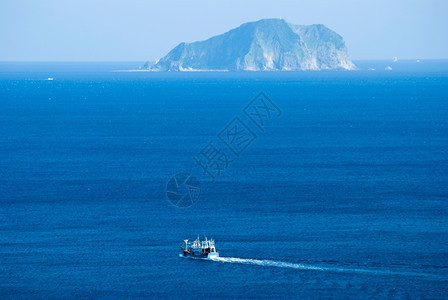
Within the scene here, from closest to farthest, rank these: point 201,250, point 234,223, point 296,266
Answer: point 296,266, point 201,250, point 234,223

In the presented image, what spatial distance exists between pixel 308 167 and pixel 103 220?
49.1 meters

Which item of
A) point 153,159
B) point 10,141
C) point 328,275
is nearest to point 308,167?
point 153,159

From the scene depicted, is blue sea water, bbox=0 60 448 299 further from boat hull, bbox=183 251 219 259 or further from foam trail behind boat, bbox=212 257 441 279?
boat hull, bbox=183 251 219 259

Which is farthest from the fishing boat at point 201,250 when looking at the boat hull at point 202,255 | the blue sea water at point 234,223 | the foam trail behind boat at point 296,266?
the blue sea water at point 234,223

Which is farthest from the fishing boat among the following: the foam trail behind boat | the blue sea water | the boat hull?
the blue sea water

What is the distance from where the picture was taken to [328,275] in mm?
76500

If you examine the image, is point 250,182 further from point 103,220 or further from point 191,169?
→ point 103,220

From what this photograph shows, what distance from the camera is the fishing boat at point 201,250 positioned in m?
82.6

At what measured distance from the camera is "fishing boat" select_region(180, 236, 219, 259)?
82.6 metres

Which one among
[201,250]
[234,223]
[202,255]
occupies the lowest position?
[202,255]

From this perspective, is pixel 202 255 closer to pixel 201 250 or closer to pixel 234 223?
pixel 201 250

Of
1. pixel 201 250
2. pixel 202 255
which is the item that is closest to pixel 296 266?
pixel 202 255

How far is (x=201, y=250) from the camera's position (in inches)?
3273

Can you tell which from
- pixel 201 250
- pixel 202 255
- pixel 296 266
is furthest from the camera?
pixel 201 250
